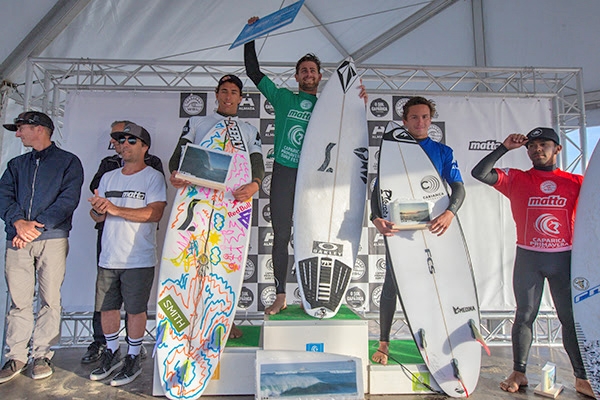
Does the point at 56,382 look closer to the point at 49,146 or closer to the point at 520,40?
the point at 49,146

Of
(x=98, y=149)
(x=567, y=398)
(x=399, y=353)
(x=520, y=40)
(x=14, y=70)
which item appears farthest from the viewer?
(x=520, y=40)

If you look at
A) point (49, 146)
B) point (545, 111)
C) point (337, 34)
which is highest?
point (337, 34)

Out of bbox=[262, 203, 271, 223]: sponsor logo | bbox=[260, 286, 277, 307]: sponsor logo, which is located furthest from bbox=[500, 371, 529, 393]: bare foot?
bbox=[262, 203, 271, 223]: sponsor logo

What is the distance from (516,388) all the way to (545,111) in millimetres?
2464

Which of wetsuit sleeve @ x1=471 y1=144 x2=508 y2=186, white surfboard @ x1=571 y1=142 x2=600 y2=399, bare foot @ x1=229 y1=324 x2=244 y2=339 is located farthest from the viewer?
bare foot @ x1=229 y1=324 x2=244 y2=339

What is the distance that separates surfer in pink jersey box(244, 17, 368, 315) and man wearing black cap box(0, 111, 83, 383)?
1.35 m

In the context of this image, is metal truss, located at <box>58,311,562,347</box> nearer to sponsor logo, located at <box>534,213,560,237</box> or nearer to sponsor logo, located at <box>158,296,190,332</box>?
sponsor logo, located at <box>158,296,190,332</box>

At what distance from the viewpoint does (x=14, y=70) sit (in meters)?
3.66

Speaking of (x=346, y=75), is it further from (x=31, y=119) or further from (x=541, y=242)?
(x=31, y=119)

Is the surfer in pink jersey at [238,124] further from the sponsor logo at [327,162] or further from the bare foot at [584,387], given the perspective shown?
the bare foot at [584,387]

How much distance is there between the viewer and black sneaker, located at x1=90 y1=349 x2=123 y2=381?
2.31 m

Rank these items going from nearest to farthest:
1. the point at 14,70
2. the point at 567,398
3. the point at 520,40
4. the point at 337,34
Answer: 1. the point at 567,398
2. the point at 14,70
3. the point at 520,40
4. the point at 337,34

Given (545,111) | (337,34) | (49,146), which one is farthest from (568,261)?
(337,34)

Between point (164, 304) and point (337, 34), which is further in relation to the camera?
point (337, 34)
